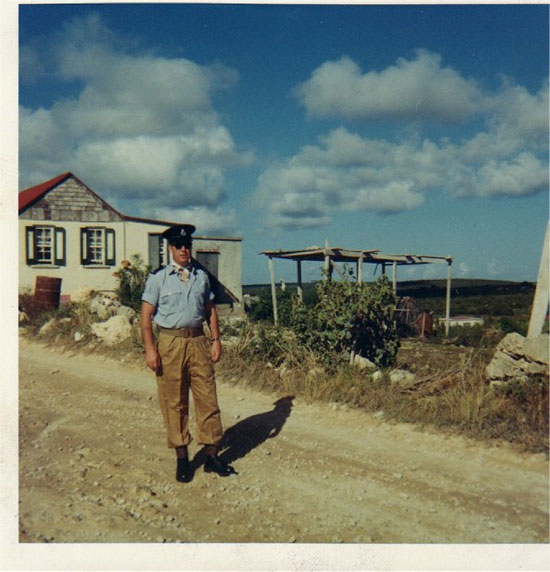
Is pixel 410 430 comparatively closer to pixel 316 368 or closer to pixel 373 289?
pixel 316 368

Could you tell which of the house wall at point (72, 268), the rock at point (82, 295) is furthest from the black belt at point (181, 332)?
the house wall at point (72, 268)

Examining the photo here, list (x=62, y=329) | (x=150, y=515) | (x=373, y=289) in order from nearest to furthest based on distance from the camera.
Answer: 1. (x=150, y=515)
2. (x=373, y=289)
3. (x=62, y=329)

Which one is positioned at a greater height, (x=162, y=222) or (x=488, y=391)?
(x=162, y=222)

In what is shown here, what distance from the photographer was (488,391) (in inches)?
191

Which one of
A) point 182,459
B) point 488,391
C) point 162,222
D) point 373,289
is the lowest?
point 182,459

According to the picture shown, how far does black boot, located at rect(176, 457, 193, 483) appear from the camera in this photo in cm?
376

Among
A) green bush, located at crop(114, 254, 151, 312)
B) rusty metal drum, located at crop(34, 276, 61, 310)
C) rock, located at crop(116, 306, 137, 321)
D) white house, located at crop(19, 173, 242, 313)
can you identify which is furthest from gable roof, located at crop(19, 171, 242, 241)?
rock, located at crop(116, 306, 137, 321)

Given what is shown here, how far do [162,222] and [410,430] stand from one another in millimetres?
15011

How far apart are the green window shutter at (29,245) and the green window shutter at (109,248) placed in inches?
93.0

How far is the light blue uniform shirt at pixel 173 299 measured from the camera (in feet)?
12.8

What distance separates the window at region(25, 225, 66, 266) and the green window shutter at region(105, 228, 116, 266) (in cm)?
142

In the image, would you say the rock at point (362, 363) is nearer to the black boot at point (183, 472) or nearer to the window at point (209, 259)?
the black boot at point (183, 472)

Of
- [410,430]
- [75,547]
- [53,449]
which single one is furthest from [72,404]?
[410,430]

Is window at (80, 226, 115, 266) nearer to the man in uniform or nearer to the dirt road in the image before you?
the dirt road
